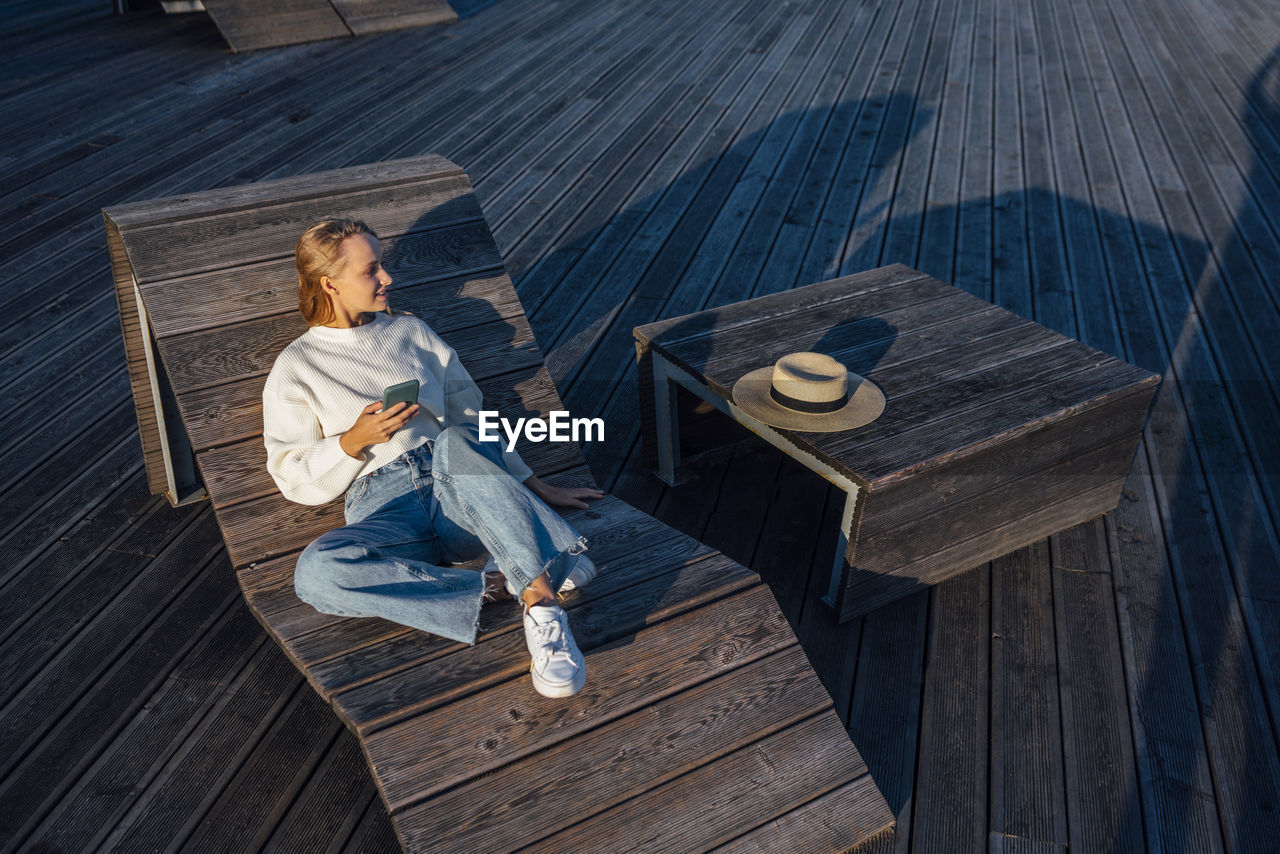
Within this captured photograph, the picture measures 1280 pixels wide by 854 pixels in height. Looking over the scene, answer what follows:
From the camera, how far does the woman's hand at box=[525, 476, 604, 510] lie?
2.52m

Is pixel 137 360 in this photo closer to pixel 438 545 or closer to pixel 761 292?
pixel 438 545

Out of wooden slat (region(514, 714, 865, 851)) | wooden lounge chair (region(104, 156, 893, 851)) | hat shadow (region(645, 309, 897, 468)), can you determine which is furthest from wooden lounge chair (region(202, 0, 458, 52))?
wooden slat (region(514, 714, 865, 851))

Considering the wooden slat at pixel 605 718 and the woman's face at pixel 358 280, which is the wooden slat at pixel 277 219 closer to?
the woman's face at pixel 358 280

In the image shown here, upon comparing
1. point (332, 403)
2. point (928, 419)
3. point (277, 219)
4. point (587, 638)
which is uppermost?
point (277, 219)

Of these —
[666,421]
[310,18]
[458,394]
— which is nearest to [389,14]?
[310,18]

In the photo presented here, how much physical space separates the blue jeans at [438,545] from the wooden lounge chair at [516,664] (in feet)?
0.31

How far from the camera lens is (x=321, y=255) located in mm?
2348

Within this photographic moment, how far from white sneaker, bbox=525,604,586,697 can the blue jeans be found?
0.10 meters

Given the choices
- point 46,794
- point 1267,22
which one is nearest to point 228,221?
point 46,794

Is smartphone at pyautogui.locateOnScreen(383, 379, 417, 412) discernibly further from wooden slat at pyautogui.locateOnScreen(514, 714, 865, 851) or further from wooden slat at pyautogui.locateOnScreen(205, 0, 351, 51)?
wooden slat at pyautogui.locateOnScreen(205, 0, 351, 51)

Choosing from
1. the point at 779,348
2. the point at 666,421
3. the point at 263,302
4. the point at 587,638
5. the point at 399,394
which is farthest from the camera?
the point at 666,421

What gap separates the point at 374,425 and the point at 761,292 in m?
2.78

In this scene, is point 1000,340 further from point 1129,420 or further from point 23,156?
point 23,156

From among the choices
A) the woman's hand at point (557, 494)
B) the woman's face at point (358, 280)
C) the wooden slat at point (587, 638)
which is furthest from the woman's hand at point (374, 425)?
the wooden slat at point (587, 638)
